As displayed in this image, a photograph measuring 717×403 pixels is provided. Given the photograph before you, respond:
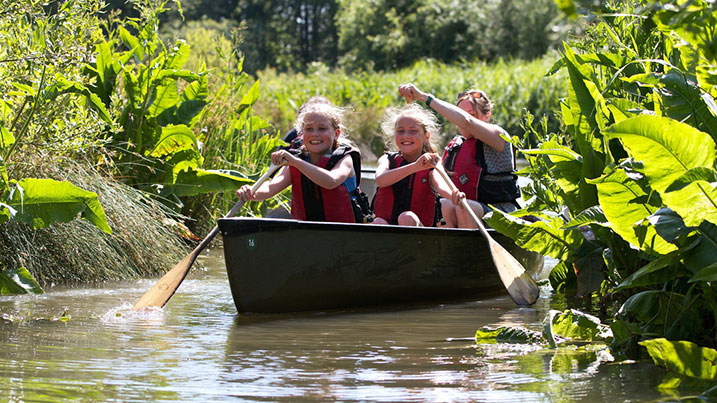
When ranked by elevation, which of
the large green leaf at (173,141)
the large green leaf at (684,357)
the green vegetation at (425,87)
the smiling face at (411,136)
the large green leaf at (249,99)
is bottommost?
the large green leaf at (684,357)


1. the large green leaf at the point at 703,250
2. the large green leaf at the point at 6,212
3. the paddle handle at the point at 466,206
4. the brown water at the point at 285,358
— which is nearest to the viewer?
the brown water at the point at 285,358

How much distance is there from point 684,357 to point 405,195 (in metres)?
2.87

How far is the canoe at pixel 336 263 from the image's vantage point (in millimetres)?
4844

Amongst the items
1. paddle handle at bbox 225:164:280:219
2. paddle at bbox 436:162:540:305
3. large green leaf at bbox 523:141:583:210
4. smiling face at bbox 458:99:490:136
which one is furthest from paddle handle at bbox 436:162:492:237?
large green leaf at bbox 523:141:583:210

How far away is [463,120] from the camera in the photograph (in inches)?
244

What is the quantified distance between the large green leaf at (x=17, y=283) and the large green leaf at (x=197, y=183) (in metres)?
2.21

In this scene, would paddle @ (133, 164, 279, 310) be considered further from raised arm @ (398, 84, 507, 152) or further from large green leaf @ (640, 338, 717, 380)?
large green leaf @ (640, 338, 717, 380)

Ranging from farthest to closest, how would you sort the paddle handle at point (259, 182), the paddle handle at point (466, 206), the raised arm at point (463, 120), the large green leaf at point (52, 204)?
the raised arm at point (463, 120), the paddle handle at point (466, 206), the paddle handle at point (259, 182), the large green leaf at point (52, 204)

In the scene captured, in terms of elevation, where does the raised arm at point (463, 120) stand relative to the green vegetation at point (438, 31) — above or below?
below

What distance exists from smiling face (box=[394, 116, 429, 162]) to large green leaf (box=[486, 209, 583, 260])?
1.63m

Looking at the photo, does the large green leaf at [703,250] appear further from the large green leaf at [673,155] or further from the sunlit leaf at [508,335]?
the sunlit leaf at [508,335]

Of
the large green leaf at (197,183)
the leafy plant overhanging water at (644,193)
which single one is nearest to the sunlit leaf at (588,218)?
the leafy plant overhanging water at (644,193)

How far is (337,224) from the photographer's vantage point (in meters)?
4.93

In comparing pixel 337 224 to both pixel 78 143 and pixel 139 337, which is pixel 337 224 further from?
pixel 78 143
